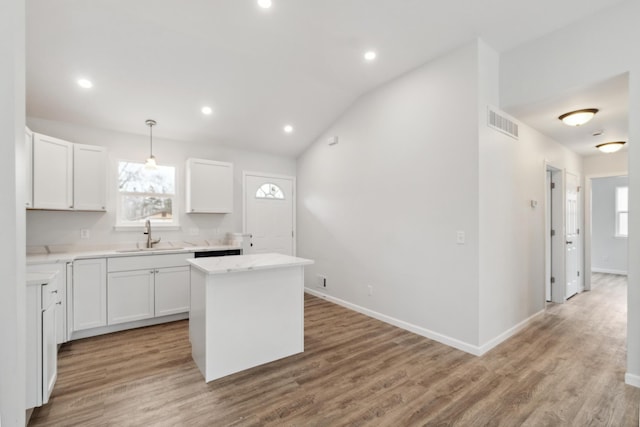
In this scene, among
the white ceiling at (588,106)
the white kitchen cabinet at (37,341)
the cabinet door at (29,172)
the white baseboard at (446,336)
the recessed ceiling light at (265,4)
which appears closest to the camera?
the white kitchen cabinet at (37,341)

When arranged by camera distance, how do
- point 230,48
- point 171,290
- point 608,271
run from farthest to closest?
point 608,271
point 171,290
point 230,48

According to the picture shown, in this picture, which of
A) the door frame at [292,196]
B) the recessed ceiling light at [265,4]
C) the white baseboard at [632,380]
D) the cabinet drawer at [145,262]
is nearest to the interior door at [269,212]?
the door frame at [292,196]

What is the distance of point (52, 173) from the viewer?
131 inches

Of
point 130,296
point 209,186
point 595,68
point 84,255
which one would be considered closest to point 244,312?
point 130,296

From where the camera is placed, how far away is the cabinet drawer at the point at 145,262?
3.50 m

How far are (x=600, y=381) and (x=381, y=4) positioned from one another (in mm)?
3747

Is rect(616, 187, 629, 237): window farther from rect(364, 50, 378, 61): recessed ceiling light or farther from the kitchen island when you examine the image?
the kitchen island

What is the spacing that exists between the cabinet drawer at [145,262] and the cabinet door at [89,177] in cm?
82

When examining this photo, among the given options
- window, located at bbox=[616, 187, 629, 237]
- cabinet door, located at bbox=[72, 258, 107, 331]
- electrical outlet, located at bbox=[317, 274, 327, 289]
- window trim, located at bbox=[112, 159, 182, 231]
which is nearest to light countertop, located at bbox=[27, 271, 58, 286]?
cabinet door, located at bbox=[72, 258, 107, 331]

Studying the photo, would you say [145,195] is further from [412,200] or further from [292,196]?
[412,200]

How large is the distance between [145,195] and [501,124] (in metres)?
4.82

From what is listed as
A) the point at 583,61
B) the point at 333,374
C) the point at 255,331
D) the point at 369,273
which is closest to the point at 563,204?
the point at 583,61

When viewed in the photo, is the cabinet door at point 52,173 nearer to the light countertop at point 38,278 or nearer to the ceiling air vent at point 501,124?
the light countertop at point 38,278

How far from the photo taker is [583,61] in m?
2.65
